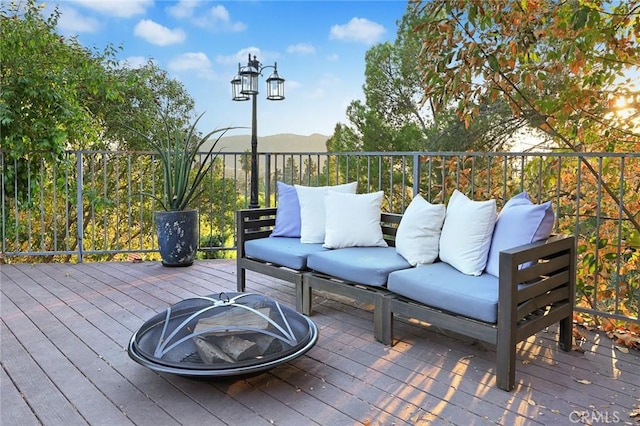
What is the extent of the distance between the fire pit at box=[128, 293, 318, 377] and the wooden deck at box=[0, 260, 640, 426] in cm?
15

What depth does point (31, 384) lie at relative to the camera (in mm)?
2156

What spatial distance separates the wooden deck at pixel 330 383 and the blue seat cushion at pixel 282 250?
1.41 ft

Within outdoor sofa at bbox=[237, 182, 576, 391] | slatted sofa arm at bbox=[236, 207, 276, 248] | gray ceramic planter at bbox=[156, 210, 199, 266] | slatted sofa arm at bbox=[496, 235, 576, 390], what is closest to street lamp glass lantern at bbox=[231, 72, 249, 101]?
gray ceramic planter at bbox=[156, 210, 199, 266]

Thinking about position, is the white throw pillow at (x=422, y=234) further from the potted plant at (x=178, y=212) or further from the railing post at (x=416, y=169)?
the potted plant at (x=178, y=212)

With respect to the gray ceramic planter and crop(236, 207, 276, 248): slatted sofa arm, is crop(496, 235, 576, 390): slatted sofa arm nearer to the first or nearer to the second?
crop(236, 207, 276, 248): slatted sofa arm

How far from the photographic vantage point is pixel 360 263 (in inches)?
114

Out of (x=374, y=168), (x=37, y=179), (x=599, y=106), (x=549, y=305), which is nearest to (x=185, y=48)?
(x=374, y=168)

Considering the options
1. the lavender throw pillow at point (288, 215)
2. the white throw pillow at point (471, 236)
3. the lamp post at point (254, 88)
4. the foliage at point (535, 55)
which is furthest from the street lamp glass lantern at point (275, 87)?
the white throw pillow at point (471, 236)

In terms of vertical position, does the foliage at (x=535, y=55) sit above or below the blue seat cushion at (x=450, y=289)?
above

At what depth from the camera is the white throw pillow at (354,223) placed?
3340mm

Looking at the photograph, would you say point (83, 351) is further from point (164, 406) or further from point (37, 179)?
point (37, 179)

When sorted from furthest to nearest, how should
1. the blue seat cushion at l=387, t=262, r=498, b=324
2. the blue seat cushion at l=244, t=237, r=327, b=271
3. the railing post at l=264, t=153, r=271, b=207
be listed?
the railing post at l=264, t=153, r=271, b=207 → the blue seat cushion at l=244, t=237, r=327, b=271 → the blue seat cushion at l=387, t=262, r=498, b=324

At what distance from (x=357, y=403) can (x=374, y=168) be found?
8.13 metres

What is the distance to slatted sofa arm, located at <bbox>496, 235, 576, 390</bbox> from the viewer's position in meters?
2.10
